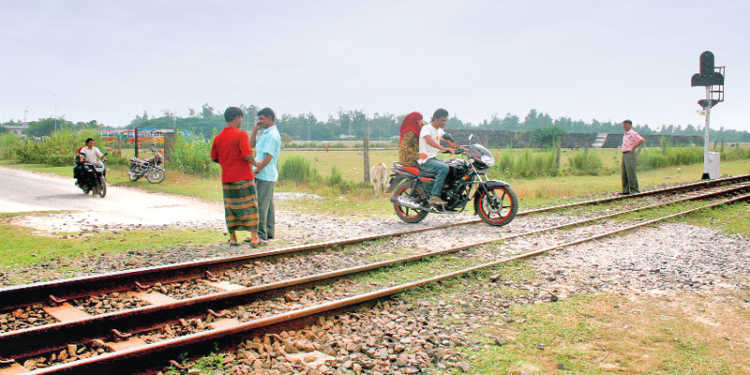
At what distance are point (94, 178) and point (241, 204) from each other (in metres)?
9.45

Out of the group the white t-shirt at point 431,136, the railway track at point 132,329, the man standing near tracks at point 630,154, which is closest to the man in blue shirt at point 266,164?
the railway track at point 132,329

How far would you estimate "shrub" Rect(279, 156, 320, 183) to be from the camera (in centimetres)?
1919

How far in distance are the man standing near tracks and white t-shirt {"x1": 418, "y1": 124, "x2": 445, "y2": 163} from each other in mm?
7140

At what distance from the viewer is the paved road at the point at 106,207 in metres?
9.95

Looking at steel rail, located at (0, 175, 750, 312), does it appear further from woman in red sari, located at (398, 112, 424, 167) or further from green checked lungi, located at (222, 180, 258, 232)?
woman in red sari, located at (398, 112, 424, 167)

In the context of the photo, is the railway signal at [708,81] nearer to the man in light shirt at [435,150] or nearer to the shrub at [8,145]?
the man in light shirt at [435,150]

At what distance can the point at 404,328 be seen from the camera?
14.6ft

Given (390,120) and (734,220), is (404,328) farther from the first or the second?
(390,120)

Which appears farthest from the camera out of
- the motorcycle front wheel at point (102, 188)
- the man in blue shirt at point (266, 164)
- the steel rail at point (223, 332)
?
the motorcycle front wheel at point (102, 188)

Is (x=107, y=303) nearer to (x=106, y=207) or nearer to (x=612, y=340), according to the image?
(x=612, y=340)

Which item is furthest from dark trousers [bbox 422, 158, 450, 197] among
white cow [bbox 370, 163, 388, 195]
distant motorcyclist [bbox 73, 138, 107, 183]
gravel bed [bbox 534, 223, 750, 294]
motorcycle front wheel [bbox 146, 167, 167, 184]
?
motorcycle front wheel [bbox 146, 167, 167, 184]

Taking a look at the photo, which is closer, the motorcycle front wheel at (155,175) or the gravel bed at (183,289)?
the gravel bed at (183,289)

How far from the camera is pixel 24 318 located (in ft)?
15.0

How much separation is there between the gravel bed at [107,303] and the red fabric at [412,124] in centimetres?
737
